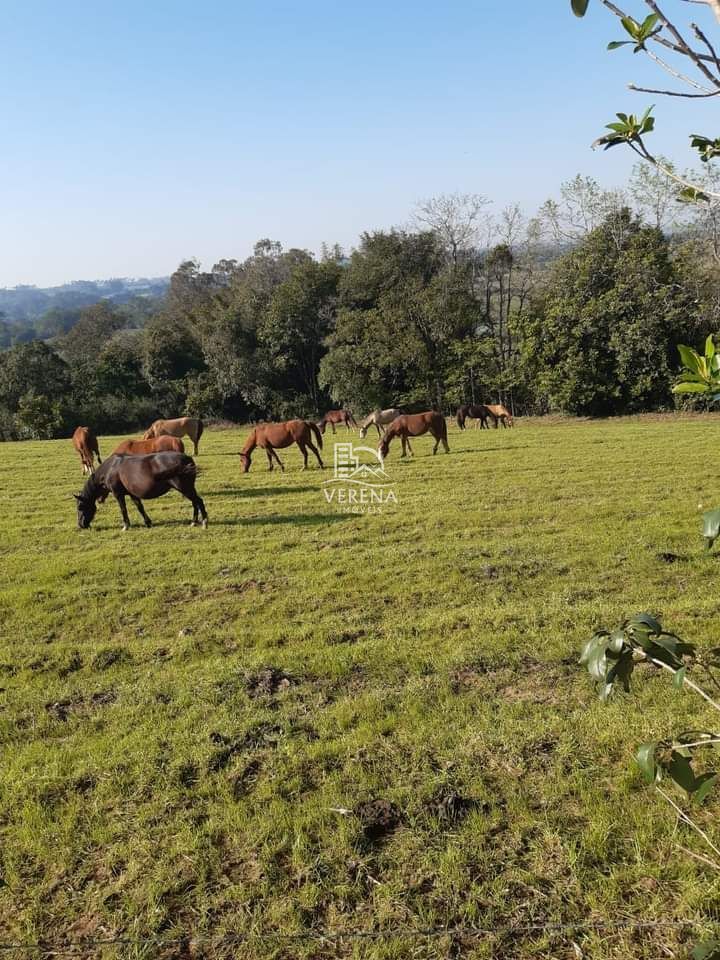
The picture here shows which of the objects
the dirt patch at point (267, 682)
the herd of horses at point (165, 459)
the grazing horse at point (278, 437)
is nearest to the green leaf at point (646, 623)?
the dirt patch at point (267, 682)

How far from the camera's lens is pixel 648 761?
50.8 inches

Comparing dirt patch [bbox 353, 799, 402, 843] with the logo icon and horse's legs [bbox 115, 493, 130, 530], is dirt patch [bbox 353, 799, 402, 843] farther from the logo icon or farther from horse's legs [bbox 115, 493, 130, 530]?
horse's legs [bbox 115, 493, 130, 530]

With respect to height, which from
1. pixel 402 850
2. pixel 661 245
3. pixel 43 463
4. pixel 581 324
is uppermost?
pixel 661 245

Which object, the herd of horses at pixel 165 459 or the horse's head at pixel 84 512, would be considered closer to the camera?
the herd of horses at pixel 165 459

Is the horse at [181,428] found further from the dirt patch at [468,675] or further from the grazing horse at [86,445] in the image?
the dirt patch at [468,675]

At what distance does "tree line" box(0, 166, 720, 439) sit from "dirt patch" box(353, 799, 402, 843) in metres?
27.2

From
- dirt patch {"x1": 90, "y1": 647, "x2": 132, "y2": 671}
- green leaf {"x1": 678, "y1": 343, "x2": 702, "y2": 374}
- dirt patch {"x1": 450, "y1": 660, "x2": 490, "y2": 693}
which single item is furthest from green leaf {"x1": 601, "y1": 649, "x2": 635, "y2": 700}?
dirt patch {"x1": 90, "y1": 647, "x2": 132, "y2": 671}

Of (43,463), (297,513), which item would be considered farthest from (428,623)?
(43,463)

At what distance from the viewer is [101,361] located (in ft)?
143

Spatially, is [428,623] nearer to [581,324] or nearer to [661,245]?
[581,324]

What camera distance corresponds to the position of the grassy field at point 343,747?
2.60 m

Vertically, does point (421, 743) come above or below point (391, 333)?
below

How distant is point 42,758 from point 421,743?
232 centimetres

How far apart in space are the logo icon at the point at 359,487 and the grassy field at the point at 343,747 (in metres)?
2.48
